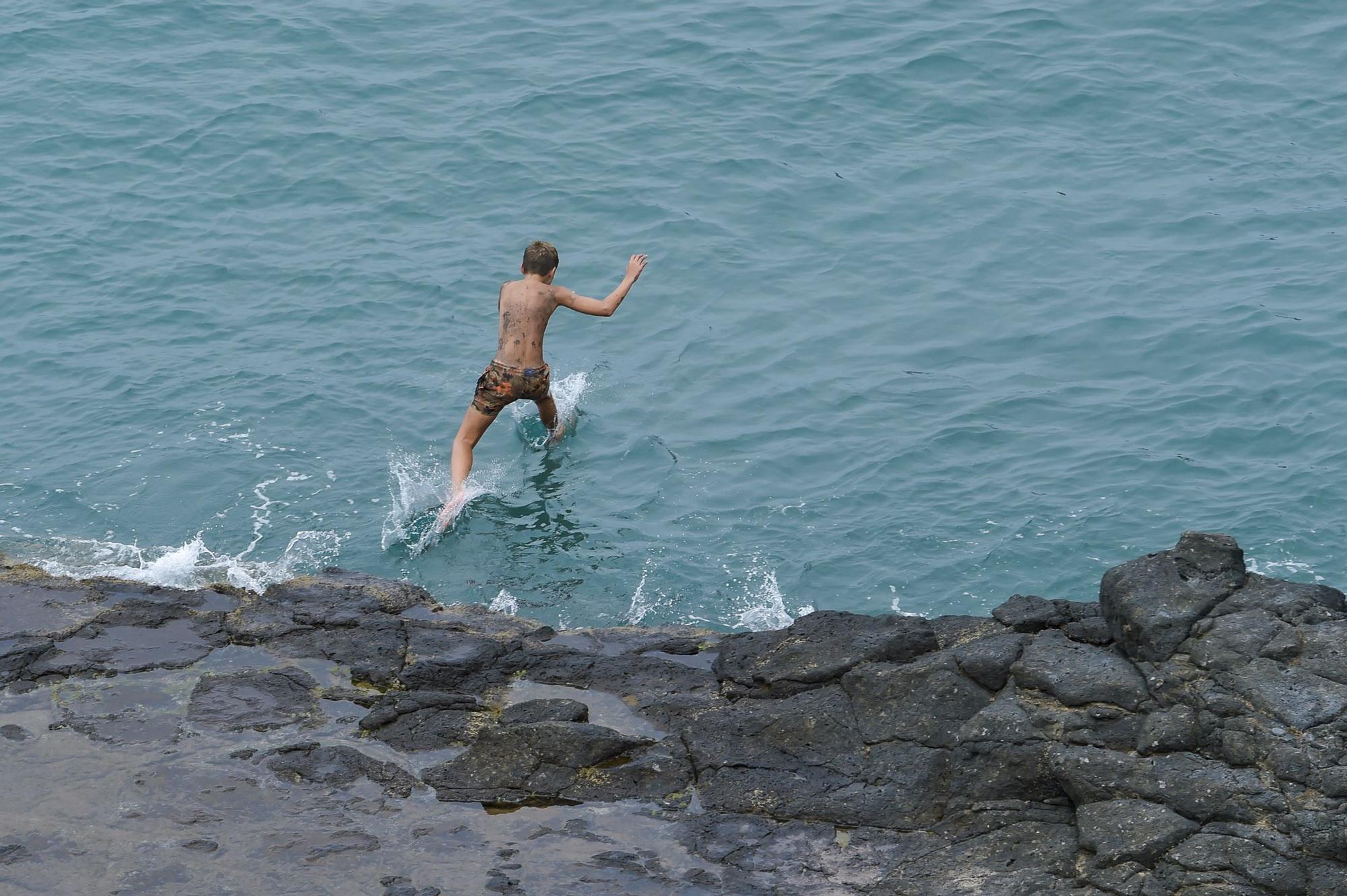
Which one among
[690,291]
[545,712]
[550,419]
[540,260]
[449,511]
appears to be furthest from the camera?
[690,291]

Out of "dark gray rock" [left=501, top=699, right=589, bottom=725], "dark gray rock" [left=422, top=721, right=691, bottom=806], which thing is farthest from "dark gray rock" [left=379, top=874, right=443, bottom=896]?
"dark gray rock" [left=501, top=699, right=589, bottom=725]

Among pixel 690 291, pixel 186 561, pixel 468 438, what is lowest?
pixel 186 561

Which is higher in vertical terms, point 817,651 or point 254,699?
point 817,651

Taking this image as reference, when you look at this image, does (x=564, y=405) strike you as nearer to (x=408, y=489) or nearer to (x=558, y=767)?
(x=408, y=489)

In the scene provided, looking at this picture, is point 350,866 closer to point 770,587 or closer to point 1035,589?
point 770,587

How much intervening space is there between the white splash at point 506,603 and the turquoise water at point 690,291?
3 centimetres

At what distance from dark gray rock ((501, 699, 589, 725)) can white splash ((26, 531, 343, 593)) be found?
2642 millimetres

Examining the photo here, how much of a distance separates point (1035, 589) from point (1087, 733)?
135 inches

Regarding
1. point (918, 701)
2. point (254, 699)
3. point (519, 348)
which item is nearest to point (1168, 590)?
point (918, 701)

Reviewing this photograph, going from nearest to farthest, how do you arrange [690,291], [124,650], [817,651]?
[817,651] → [124,650] → [690,291]

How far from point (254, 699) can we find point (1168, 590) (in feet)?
15.0

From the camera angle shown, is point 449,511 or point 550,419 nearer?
point 449,511

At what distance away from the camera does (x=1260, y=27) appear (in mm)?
17500

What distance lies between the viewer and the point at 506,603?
9.34m
